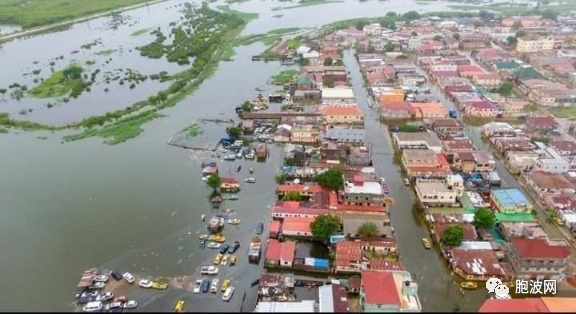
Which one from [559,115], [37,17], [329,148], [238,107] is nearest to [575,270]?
[329,148]

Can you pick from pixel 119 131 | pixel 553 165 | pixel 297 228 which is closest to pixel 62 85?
pixel 119 131

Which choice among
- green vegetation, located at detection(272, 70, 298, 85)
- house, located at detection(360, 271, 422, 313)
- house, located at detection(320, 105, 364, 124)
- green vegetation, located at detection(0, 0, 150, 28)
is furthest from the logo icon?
green vegetation, located at detection(0, 0, 150, 28)

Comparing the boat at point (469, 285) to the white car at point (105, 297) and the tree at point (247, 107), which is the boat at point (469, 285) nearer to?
the white car at point (105, 297)

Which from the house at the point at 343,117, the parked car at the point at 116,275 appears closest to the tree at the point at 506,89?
the house at the point at 343,117

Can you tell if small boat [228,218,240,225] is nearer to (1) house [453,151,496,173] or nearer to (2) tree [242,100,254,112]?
(1) house [453,151,496,173]

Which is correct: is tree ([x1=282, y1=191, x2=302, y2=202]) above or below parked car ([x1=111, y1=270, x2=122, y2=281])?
above

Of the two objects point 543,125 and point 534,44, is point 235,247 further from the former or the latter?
point 534,44

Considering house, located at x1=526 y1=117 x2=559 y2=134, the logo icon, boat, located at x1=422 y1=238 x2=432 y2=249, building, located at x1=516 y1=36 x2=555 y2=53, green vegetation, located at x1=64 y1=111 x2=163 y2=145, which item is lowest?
the logo icon
